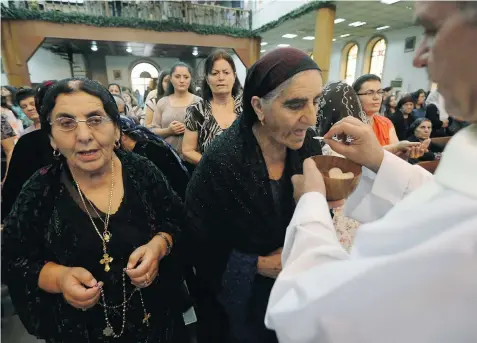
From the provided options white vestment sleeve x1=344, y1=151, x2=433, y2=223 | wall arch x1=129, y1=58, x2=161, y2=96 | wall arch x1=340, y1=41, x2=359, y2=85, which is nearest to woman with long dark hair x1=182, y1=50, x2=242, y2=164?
white vestment sleeve x1=344, y1=151, x2=433, y2=223

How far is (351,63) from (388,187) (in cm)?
1692

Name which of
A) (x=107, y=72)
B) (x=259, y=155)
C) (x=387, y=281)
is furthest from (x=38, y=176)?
(x=107, y=72)

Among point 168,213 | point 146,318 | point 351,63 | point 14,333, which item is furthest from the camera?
point 351,63

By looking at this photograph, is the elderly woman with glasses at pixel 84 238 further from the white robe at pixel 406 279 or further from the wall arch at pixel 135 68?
the wall arch at pixel 135 68

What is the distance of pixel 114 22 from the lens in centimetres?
1120

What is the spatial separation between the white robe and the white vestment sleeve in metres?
0.57

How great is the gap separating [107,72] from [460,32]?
20518mm

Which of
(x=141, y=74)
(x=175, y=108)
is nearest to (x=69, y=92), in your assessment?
(x=175, y=108)

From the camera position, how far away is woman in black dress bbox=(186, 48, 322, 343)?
130cm

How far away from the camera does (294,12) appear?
435 inches

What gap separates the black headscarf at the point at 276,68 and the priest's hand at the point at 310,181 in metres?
0.40

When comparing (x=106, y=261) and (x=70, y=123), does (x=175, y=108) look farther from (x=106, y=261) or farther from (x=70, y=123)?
(x=106, y=261)

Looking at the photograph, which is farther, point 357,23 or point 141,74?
point 141,74

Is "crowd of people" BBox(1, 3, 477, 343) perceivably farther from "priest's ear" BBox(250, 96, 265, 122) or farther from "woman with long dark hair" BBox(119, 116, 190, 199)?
"woman with long dark hair" BBox(119, 116, 190, 199)
